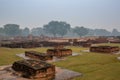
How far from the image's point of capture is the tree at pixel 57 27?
126331 mm

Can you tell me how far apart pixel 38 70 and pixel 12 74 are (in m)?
2.19

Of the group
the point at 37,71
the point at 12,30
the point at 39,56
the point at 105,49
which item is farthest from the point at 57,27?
the point at 37,71

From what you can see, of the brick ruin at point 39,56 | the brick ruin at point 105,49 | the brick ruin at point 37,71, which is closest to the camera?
the brick ruin at point 37,71

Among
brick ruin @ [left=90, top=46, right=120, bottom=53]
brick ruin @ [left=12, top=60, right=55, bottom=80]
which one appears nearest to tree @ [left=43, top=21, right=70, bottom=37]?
brick ruin @ [left=90, top=46, right=120, bottom=53]

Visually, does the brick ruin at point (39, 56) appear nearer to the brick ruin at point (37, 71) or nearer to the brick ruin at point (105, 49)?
the brick ruin at point (37, 71)

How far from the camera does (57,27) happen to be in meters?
128

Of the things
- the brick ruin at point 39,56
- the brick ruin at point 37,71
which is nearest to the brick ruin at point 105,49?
the brick ruin at point 39,56

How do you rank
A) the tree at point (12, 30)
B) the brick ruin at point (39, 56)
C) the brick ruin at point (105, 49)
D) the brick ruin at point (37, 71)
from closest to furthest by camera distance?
the brick ruin at point (37, 71) < the brick ruin at point (39, 56) < the brick ruin at point (105, 49) < the tree at point (12, 30)

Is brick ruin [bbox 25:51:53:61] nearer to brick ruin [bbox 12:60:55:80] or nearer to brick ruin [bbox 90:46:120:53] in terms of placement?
brick ruin [bbox 12:60:55:80]

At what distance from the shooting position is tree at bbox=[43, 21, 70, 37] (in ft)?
414

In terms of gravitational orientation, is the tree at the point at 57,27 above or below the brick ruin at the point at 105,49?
above

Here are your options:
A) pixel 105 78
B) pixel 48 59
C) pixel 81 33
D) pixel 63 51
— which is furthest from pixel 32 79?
pixel 81 33

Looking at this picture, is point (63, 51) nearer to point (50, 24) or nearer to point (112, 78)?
point (112, 78)

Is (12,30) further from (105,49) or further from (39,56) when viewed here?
(39,56)
